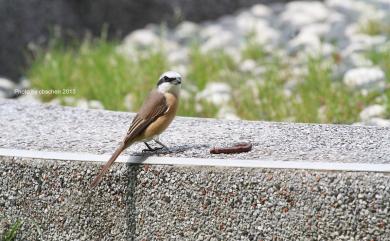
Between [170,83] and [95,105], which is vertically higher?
[170,83]

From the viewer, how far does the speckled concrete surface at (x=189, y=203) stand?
3.37 m

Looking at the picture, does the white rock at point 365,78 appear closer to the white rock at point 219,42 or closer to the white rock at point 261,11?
the white rock at point 219,42

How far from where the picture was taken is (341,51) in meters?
6.65

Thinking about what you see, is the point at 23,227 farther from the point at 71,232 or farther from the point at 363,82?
the point at 363,82

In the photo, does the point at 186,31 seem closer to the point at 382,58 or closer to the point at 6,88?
the point at 6,88

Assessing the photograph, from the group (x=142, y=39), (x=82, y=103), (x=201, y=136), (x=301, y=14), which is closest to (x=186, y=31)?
(x=142, y=39)

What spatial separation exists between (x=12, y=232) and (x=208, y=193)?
91 centimetres

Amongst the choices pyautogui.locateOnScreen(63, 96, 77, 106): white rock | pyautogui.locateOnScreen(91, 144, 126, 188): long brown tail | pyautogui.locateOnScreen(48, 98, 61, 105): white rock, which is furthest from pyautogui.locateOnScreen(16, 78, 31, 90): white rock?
pyautogui.locateOnScreen(91, 144, 126, 188): long brown tail

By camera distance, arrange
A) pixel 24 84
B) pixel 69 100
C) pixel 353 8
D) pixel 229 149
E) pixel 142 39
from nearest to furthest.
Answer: pixel 229 149 → pixel 69 100 → pixel 24 84 → pixel 142 39 → pixel 353 8

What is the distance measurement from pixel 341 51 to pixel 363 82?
870 mm

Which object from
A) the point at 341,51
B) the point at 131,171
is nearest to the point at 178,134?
the point at 131,171

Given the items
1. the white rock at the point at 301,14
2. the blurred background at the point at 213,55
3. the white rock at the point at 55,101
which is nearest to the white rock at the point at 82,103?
the blurred background at the point at 213,55

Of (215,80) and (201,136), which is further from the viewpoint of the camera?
(215,80)

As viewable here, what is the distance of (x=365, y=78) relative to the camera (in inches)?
230
